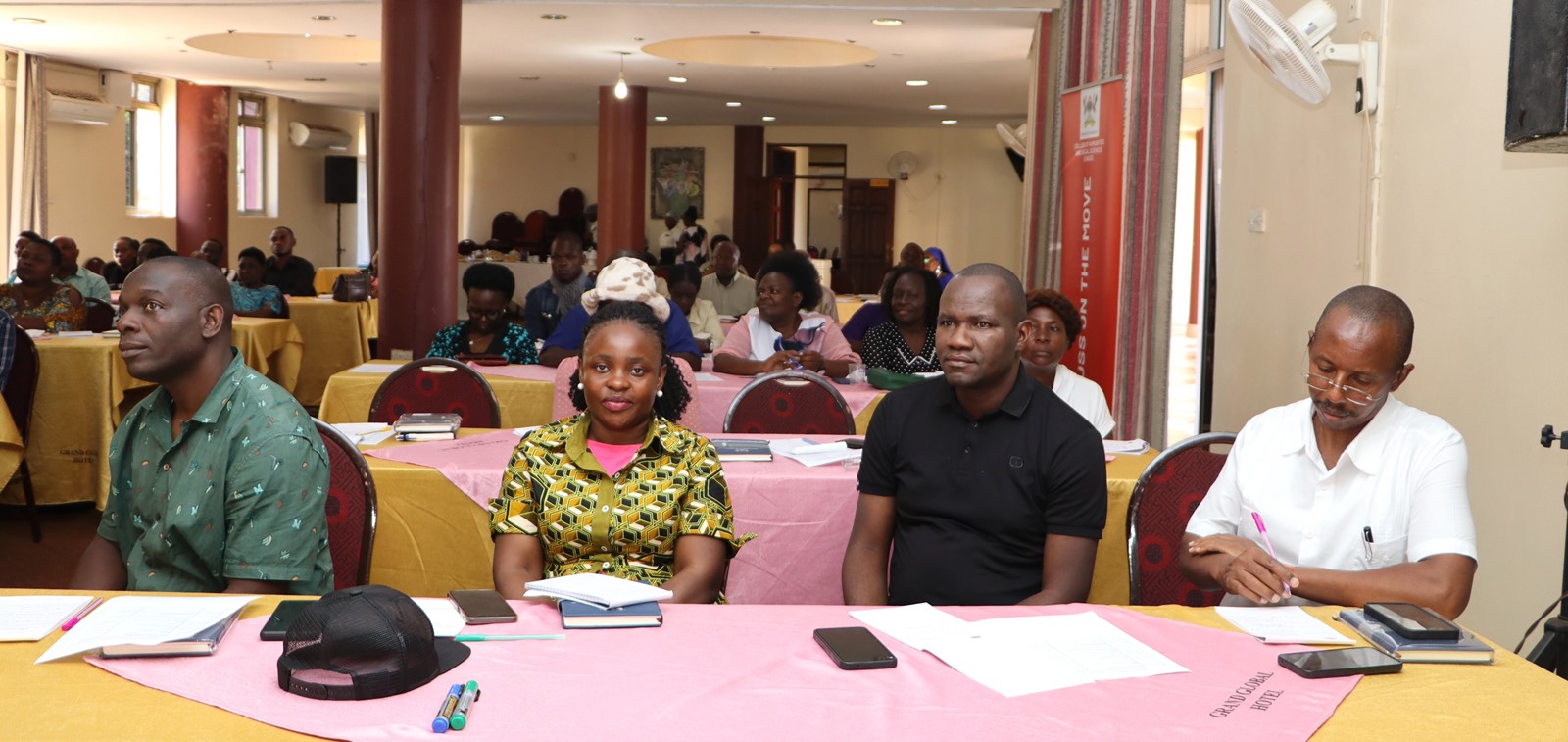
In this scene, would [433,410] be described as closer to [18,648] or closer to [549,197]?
[18,648]

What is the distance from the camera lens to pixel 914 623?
80.8 inches

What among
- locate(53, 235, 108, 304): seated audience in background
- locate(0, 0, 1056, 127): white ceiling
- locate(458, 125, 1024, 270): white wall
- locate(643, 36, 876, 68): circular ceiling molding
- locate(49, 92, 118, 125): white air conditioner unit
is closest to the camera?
locate(53, 235, 108, 304): seated audience in background

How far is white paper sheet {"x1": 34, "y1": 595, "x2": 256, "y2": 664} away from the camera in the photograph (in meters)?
1.80

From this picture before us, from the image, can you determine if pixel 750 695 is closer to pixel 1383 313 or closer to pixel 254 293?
pixel 1383 313

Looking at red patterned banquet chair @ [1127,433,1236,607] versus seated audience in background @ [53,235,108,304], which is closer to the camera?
red patterned banquet chair @ [1127,433,1236,607]

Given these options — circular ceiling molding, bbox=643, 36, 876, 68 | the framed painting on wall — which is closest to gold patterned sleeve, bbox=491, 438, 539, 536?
circular ceiling molding, bbox=643, 36, 876, 68

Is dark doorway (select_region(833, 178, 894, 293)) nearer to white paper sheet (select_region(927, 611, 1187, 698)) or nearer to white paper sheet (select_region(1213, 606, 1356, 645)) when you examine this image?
white paper sheet (select_region(1213, 606, 1356, 645))

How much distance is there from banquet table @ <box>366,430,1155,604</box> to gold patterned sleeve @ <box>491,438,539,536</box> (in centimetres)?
89

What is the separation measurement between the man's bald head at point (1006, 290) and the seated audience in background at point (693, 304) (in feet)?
16.9

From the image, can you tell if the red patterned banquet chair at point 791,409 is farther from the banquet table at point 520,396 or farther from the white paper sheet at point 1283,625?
the white paper sheet at point 1283,625

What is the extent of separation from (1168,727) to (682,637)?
73 centimetres

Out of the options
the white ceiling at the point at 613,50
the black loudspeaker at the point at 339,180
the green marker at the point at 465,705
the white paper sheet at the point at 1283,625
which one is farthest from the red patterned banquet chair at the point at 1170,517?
the black loudspeaker at the point at 339,180

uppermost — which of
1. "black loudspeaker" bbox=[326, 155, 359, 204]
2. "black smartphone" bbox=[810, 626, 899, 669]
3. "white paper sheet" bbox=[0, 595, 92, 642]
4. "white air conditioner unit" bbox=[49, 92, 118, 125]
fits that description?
"white air conditioner unit" bbox=[49, 92, 118, 125]

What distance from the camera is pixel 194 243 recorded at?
614 inches
